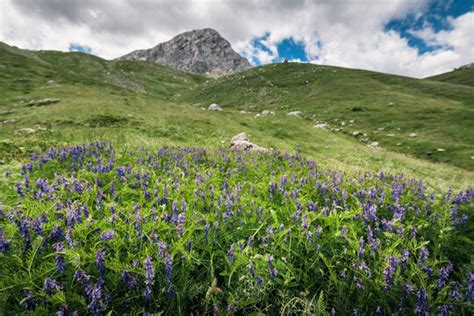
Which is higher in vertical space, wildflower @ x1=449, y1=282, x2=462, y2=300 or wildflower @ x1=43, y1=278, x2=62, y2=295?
wildflower @ x1=449, y1=282, x2=462, y2=300

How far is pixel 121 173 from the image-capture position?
529 cm

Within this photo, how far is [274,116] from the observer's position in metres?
30.0

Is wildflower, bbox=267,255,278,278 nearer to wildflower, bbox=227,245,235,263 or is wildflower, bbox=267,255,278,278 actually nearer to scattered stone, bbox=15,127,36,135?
wildflower, bbox=227,245,235,263

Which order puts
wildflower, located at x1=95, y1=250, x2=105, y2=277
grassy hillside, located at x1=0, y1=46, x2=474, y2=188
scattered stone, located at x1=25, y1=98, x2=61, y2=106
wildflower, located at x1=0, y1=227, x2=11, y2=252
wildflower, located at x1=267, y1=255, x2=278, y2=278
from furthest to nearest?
scattered stone, located at x1=25, y1=98, x2=61, y2=106 → grassy hillside, located at x1=0, y1=46, x2=474, y2=188 → wildflower, located at x1=267, y1=255, x2=278, y2=278 → wildflower, located at x1=0, y1=227, x2=11, y2=252 → wildflower, located at x1=95, y1=250, x2=105, y2=277

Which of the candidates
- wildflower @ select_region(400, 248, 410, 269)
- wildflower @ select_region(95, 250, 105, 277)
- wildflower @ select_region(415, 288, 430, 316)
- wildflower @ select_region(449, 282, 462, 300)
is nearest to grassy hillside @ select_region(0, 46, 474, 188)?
wildflower @ select_region(400, 248, 410, 269)

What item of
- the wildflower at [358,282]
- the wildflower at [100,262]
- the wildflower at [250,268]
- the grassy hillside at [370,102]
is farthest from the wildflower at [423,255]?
the grassy hillside at [370,102]

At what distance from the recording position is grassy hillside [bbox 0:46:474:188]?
1475cm

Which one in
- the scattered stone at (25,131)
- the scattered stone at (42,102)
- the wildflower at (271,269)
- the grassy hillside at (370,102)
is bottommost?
the wildflower at (271,269)

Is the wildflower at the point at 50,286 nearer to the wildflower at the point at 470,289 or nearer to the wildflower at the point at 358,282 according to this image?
the wildflower at the point at 358,282

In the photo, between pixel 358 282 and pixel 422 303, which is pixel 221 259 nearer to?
pixel 358 282

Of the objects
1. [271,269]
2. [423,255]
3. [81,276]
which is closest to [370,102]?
[423,255]

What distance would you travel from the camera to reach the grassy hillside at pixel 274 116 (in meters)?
14.8

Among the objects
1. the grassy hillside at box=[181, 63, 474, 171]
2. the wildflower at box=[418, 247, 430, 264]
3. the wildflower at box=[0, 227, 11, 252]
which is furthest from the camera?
the grassy hillside at box=[181, 63, 474, 171]

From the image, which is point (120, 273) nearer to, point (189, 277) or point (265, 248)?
point (189, 277)
